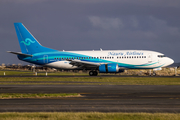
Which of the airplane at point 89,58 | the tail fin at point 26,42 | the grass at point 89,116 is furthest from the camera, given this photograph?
the tail fin at point 26,42

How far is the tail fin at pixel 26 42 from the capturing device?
49.4 m

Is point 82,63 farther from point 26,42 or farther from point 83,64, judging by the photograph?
point 26,42

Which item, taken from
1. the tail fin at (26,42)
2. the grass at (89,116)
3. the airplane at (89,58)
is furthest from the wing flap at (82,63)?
A: the grass at (89,116)

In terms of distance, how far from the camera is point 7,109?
1380 cm

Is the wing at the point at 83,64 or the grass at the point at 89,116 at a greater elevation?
the wing at the point at 83,64

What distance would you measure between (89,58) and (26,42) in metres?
12.4

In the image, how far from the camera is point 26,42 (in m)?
49.4

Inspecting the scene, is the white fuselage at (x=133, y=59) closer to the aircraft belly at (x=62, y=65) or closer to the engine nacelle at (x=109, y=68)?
the engine nacelle at (x=109, y=68)

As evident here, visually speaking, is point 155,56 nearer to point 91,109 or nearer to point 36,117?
point 91,109

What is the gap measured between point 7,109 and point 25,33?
122 feet

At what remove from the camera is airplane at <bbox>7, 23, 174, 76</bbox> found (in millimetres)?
45062

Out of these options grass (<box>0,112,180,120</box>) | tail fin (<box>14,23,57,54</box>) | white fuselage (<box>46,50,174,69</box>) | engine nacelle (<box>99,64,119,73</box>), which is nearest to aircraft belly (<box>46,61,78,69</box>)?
tail fin (<box>14,23,57,54</box>)

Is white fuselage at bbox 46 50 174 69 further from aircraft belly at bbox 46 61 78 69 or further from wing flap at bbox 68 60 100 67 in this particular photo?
aircraft belly at bbox 46 61 78 69

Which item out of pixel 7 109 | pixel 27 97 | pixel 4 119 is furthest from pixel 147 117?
pixel 27 97
